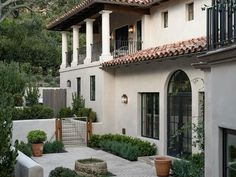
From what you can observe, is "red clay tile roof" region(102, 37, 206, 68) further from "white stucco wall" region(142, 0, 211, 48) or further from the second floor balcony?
the second floor balcony

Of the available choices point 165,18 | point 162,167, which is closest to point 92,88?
point 165,18

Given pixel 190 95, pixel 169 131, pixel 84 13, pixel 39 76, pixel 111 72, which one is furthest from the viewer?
pixel 39 76

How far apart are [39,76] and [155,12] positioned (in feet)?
58.6

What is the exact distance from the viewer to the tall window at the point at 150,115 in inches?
695

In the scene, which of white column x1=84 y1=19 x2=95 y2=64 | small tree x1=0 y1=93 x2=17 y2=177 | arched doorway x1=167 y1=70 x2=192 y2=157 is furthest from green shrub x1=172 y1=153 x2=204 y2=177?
white column x1=84 y1=19 x2=95 y2=64

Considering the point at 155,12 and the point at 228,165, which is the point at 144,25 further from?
the point at 228,165

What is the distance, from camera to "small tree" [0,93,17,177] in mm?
8703

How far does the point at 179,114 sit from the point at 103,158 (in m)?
3.70

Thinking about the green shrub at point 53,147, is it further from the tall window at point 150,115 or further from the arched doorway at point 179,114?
the arched doorway at point 179,114

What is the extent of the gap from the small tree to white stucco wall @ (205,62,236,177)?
419 cm

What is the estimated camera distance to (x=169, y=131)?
16.5 meters

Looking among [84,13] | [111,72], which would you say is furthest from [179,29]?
[84,13]

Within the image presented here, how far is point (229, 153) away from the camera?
569 cm

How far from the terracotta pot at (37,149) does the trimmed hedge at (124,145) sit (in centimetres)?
279
